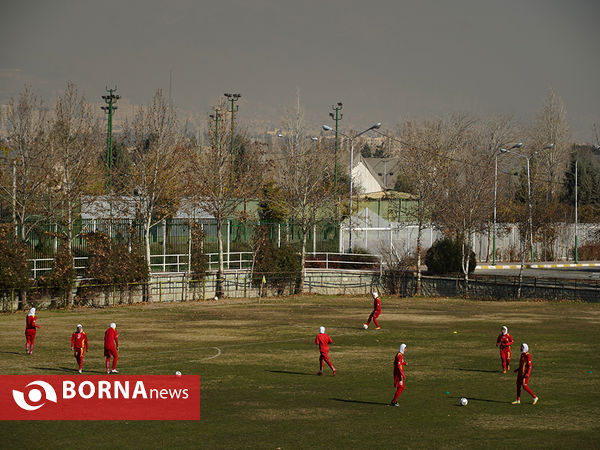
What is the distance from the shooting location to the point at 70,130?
5000cm

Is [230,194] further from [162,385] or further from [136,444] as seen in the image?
[136,444]

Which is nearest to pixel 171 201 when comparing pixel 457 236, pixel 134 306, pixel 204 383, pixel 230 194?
pixel 230 194

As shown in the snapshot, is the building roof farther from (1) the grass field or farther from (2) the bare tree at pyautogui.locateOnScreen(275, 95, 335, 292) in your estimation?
(1) the grass field

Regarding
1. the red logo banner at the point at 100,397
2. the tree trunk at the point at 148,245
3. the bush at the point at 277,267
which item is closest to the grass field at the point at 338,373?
the red logo banner at the point at 100,397

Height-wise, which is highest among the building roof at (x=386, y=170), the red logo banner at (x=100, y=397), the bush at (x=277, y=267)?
the building roof at (x=386, y=170)

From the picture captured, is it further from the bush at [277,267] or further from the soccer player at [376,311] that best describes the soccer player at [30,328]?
the bush at [277,267]

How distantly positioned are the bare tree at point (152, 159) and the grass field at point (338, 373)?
8.76 meters

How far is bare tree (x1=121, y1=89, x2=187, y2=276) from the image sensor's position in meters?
50.8

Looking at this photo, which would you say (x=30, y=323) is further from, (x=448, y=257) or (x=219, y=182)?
(x=448, y=257)

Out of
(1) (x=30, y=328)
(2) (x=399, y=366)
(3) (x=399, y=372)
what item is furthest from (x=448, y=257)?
(2) (x=399, y=366)

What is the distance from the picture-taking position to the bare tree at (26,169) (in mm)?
45844

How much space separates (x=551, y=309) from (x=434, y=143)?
39.0 metres

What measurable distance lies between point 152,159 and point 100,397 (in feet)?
106

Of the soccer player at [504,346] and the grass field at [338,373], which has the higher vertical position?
the soccer player at [504,346]
